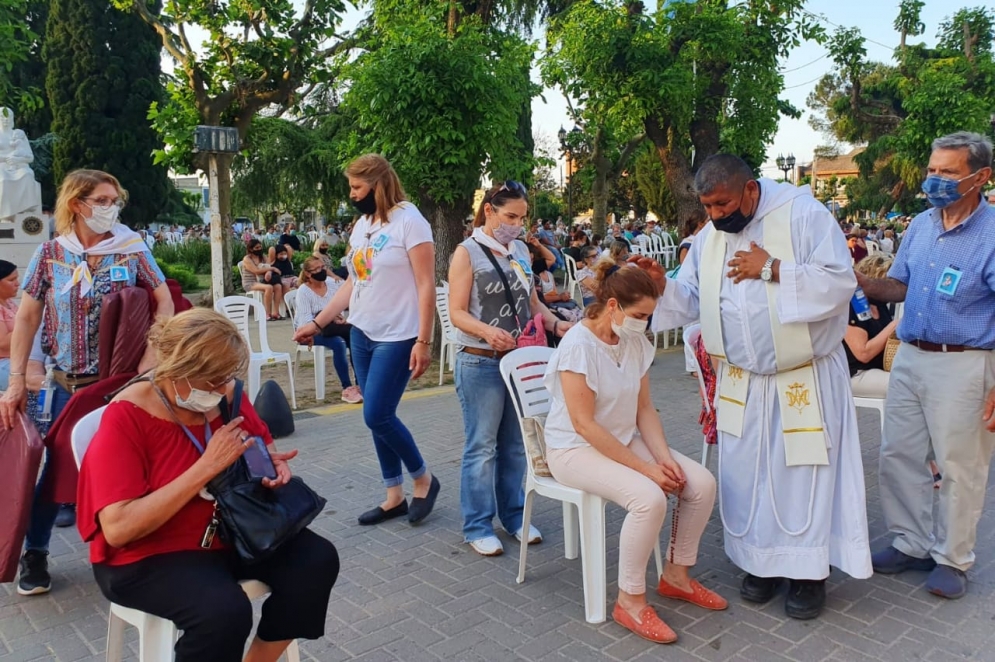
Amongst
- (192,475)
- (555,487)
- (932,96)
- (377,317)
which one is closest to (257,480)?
(192,475)

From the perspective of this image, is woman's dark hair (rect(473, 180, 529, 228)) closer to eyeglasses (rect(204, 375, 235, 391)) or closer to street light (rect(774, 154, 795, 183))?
eyeglasses (rect(204, 375, 235, 391))

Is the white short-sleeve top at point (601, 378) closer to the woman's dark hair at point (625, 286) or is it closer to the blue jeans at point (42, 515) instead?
the woman's dark hair at point (625, 286)

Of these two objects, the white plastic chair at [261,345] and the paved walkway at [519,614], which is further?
the white plastic chair at [261,345]

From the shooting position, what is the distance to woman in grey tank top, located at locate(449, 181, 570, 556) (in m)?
3.86

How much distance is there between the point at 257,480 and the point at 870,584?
9.06 feet

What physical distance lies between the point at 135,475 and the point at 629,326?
189cm

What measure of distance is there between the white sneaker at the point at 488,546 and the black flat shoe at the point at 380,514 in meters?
0.68

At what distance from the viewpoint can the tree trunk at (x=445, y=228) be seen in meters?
9.77

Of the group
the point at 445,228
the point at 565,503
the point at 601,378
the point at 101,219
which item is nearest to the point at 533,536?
the point at 565,503

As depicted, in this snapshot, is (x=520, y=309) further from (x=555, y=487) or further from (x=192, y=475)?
(x=192, y=475)

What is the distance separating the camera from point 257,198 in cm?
2884

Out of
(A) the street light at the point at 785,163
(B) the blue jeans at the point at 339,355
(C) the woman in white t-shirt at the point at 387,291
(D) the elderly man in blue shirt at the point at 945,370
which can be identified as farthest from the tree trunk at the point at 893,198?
(C) the woman in white t-shirt at the point at 387,291

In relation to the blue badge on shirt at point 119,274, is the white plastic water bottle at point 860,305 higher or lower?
lower

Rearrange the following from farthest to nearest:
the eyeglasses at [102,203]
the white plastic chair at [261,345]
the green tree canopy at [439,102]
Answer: the green tree canopy at [439,102] → the white plastic chair at [261,345] → the eyeglasses at [102,203]
